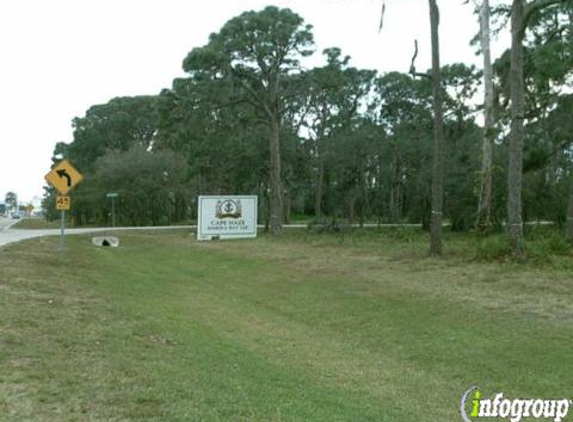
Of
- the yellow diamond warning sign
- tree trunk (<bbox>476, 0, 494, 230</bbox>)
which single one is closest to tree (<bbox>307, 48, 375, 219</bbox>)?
tree trunk (<bbox>476, 0, 494, 230</bbox>)

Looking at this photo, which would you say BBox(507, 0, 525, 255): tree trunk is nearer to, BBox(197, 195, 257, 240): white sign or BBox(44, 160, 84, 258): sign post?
BBox(44, 160, 84, 258): sign post

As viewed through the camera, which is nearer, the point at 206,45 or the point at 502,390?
the point at 502,390

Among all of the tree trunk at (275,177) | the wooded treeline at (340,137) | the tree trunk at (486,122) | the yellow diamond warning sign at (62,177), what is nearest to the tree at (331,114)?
the wooded treeline at (340,137)

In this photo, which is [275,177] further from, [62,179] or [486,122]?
[62,179]

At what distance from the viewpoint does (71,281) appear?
44.8ft

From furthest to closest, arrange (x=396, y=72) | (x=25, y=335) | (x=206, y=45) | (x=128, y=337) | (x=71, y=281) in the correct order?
(x=396, y=72)
(x=206, y=45)
(x=71, y=281)
(x=128, y=337)
(x=25, y=335)

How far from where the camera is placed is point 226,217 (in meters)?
35.8

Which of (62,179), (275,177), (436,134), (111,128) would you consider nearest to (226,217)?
(275,177)

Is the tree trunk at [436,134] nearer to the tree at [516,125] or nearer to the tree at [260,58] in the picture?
the tree at [516,125]

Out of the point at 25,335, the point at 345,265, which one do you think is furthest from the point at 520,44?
the point at 25,335

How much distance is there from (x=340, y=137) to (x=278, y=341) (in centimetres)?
3538

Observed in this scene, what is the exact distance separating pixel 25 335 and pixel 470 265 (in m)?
12.8

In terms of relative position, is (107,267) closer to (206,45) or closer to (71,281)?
(71,281)

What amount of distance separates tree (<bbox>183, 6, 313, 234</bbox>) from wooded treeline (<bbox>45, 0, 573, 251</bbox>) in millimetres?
64
